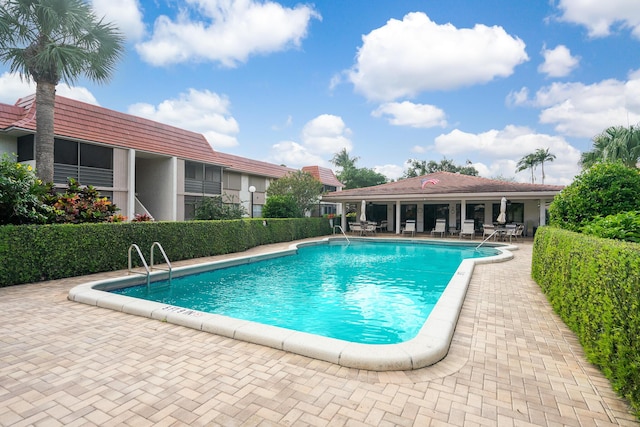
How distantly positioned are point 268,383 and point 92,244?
24.8 ft

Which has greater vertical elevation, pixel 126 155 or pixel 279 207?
pixel 126 155

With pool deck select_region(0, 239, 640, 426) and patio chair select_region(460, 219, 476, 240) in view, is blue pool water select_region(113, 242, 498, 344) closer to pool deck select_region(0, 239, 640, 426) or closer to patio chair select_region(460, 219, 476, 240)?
pool deck select_region(0, 239, 640, 426)

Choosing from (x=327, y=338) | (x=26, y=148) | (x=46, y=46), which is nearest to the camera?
(x=327, y=338)

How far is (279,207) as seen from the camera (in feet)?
61.5

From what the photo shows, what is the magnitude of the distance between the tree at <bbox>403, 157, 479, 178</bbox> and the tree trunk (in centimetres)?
4318

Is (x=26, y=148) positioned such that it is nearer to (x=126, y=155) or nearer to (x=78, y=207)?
(x=126, y=155)

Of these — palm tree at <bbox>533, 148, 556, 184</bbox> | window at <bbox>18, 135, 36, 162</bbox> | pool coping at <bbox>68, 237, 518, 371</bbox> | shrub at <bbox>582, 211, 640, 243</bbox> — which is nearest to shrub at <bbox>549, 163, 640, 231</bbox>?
shrub at <bbox>582, 211, 640, 243</bbox>

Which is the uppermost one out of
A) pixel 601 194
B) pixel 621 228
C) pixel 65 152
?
pixel 65 152

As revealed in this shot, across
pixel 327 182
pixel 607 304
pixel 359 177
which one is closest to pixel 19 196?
pixel 607 304

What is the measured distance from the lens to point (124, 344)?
3875mm

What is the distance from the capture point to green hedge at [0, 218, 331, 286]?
6.93m

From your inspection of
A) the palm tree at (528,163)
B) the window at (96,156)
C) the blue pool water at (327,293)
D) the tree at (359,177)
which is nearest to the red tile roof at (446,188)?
the blue pool water at (327,293)

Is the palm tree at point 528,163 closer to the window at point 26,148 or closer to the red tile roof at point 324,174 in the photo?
the red tile roof at point 324,174

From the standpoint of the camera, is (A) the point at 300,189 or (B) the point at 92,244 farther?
(A) the point at 300,189
